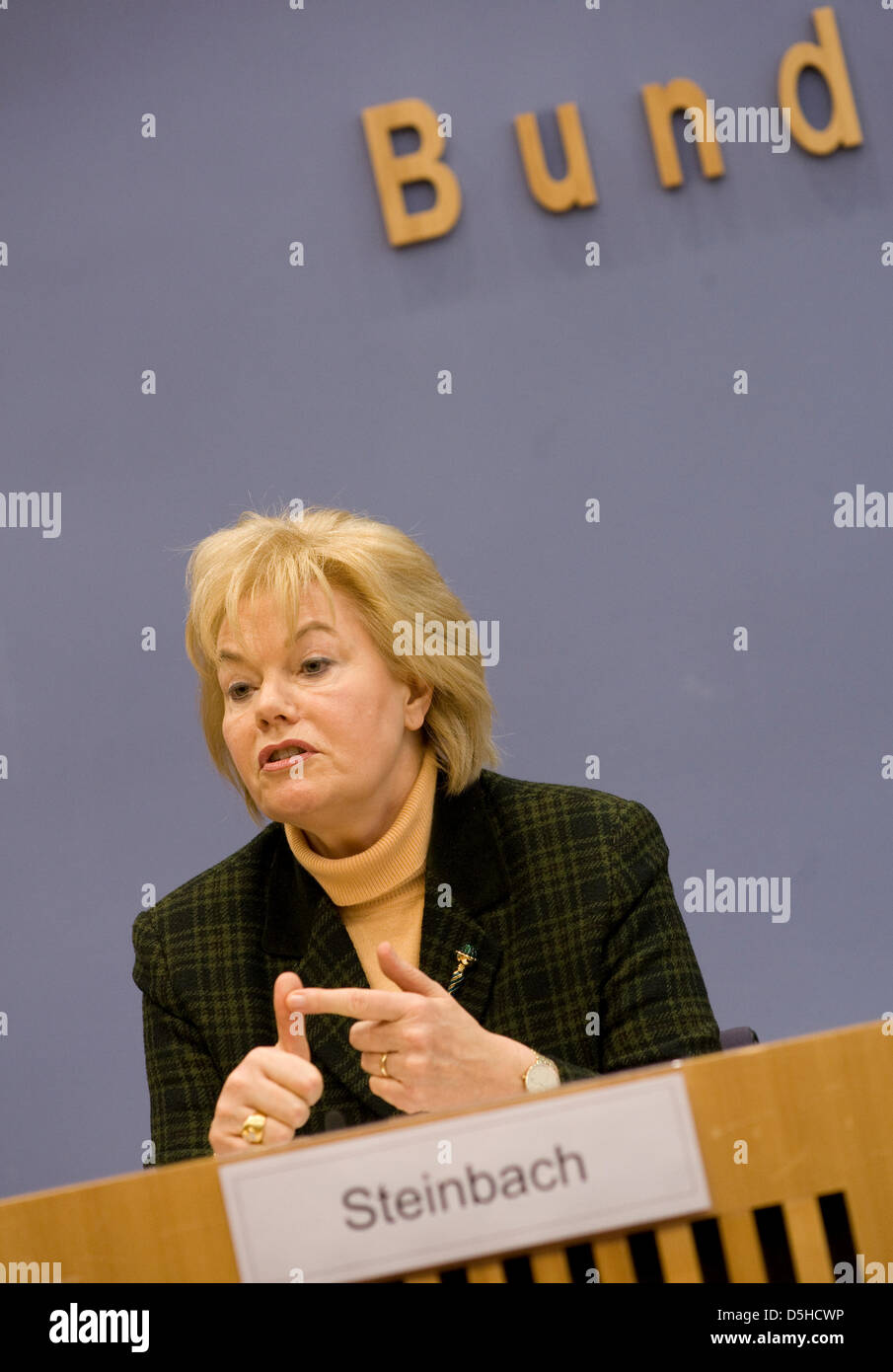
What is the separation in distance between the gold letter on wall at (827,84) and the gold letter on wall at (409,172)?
62 centimetres

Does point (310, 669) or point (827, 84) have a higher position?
point (827, 84)

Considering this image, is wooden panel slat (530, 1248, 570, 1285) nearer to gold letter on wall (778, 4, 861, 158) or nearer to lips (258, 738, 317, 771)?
lips (258, 738, 317, 771)

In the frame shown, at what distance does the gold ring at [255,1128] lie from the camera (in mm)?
1145

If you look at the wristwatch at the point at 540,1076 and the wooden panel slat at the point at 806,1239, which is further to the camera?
the wristwatch at the point at 540,1076

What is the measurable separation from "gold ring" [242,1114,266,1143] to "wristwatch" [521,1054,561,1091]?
0.79 ft

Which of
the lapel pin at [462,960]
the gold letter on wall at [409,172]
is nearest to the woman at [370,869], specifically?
A: the lapel pin at [462,960]

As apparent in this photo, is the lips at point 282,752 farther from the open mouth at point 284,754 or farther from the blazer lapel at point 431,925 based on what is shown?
the blazer lapel at point 431,925

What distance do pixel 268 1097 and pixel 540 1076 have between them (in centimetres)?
25

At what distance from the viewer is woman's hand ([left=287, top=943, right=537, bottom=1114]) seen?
1198 mm

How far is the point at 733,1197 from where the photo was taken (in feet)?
2.56

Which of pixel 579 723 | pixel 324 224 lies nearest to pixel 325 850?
pixel 579 723

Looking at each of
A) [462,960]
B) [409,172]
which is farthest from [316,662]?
[409,172]

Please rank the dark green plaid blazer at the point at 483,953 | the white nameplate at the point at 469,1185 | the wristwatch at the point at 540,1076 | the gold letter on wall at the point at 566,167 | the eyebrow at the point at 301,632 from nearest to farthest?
the white nameplate at the point at 469,1185, the wristwatch at the point at 540,1076, the dark green plaid blazer at the point at 483,953, the eyebrow at the point at 301,632, the gold letter on wall at the point at 566,167

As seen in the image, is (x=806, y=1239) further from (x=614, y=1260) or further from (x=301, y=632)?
(x=301, y=632)
